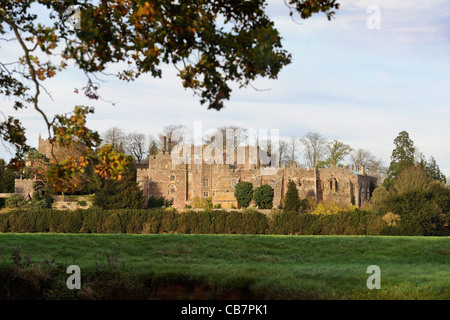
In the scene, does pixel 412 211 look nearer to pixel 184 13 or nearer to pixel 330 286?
pixel 330 286

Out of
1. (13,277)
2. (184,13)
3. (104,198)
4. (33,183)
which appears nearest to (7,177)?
(33,183)

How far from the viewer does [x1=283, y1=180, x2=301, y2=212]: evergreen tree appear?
148ft

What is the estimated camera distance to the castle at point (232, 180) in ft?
163

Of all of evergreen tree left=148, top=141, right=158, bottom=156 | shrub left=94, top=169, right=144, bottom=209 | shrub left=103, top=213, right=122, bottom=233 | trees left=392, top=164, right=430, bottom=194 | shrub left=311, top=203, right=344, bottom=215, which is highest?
evergreen tree left=148, top=141, right=158, bottom=156

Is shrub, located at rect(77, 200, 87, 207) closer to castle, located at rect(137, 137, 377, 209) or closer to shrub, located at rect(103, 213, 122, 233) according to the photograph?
castle, located at rect(137, 137, 377, 209)

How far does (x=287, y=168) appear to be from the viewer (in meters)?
50.1

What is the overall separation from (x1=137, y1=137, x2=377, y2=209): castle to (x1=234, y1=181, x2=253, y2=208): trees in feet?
2.08

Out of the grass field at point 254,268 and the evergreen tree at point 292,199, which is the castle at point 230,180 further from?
the grass field at point 254,268

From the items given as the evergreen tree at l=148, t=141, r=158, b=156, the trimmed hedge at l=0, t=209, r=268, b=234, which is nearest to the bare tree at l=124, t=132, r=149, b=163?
the evergreen tree at l=148, t=141, r=158, b=156

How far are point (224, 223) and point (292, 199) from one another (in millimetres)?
11888

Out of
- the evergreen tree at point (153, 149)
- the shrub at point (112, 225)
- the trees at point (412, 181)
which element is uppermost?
the evergreen tree at point (153, 149)

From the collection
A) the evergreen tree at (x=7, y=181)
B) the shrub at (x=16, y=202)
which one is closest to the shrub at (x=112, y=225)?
the shrub at (x=16, y=202)

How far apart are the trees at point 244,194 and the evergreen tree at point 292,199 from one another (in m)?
4.37
